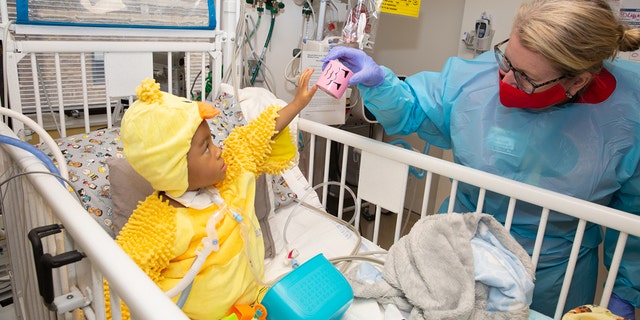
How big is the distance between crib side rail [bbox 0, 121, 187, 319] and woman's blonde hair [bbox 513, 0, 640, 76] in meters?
0.92

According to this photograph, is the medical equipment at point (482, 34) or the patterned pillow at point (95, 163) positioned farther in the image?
the medical equipment at point (482, 34)

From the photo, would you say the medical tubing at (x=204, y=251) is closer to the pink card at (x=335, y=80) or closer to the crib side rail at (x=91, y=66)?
the pink card at (x=335, y=80)

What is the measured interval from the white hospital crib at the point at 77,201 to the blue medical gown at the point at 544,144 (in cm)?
11

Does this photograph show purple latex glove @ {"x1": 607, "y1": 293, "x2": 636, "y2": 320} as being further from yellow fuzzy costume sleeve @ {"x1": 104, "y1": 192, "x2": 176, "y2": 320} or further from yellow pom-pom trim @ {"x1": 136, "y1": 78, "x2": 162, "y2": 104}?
yellow pom-pom trim @ {"x1": 136, "y1": 78, "x2": 162, "y2": 104}

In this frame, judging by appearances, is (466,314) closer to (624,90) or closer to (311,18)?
(624,90)

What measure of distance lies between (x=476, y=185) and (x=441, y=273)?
0.24m

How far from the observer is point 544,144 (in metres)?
1.09

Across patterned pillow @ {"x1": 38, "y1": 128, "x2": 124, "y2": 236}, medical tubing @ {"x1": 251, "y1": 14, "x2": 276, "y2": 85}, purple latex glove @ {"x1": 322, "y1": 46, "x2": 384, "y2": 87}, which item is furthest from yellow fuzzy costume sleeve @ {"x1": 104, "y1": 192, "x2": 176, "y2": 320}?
medical tubing @ {"x1": 251, "y1": 14, "x2": 276, "y2": 85}

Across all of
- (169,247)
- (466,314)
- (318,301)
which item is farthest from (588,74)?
(169,247)

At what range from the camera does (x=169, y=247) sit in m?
0.87

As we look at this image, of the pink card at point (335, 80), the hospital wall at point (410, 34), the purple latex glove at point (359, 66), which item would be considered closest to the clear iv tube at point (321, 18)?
Answer: the hospital wall at point (410, 34)

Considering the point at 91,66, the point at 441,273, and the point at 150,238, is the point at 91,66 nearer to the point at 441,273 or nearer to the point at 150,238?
the point at 150,238

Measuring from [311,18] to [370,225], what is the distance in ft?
3.76

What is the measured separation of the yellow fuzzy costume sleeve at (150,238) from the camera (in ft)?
2.77
